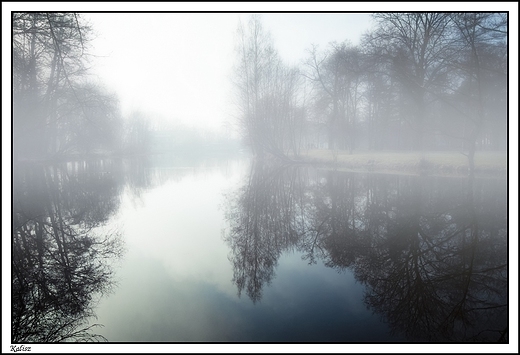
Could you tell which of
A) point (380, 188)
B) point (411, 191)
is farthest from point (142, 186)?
point (411, 191)

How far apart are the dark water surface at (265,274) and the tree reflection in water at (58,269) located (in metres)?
0.02

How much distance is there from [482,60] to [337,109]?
1973cm

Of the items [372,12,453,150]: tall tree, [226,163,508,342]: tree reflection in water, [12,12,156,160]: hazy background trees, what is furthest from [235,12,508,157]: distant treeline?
[12,12,156,160]: hazy background trees

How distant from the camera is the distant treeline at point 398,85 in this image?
41.0 ft

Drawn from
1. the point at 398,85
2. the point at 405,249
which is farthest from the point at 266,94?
the point at 405,249

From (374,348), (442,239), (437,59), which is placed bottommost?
(374,348)

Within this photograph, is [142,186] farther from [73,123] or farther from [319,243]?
[73,123]

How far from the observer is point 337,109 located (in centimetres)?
3167

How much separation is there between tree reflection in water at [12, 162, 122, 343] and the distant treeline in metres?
10.6

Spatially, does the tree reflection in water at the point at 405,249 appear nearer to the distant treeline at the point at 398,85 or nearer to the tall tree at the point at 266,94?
the distant treeline at the point at 398,85

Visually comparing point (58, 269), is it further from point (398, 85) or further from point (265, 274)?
point (398, 85)

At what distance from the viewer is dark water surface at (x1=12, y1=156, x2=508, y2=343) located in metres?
3.08

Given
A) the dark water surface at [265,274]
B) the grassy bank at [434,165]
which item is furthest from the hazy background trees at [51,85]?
the grassy bank at [434,165]

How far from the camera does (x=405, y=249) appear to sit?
510 cm
